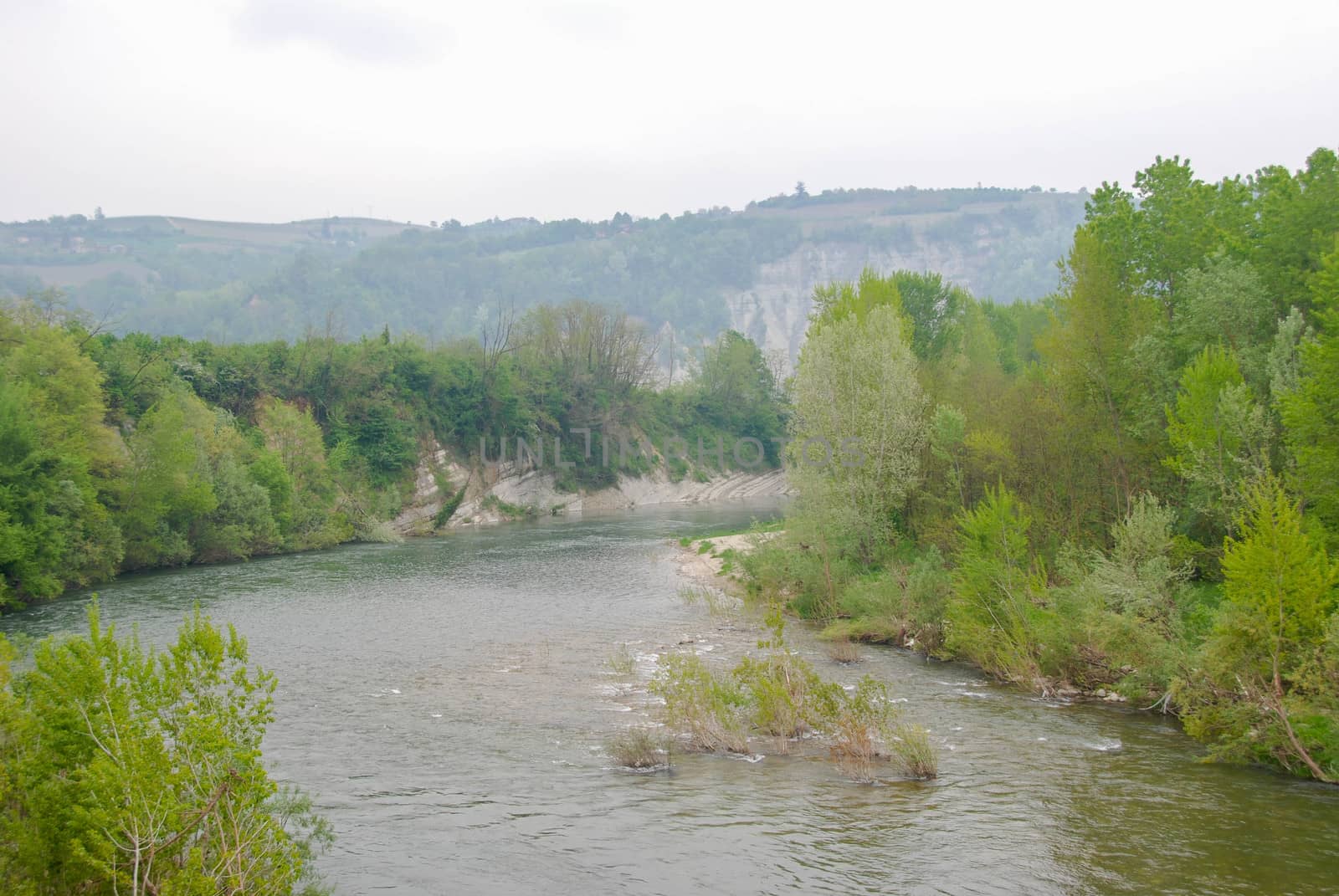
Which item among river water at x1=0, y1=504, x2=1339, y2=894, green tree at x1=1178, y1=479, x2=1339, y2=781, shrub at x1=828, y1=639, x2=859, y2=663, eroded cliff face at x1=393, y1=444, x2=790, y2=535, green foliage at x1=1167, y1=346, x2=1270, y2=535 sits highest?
green foliage at x1=1167, y1=346, x2=1270, y2=535

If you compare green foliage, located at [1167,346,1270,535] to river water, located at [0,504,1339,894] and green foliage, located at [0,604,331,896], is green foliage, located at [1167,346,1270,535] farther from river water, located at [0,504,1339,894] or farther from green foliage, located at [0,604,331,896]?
green foliage, located at [0,604,331,896]

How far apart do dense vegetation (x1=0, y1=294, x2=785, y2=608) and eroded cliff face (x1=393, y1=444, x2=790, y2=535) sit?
4.66 feet

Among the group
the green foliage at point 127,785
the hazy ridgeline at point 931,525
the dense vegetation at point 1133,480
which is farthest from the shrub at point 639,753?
the dense vegetation at point 1133,480

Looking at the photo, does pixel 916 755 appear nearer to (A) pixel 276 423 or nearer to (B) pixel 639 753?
(B) pixel 639 753

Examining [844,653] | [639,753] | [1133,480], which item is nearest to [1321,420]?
[1133,480]

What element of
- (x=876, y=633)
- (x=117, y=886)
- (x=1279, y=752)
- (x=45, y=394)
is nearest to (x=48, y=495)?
(x=45, y=394)

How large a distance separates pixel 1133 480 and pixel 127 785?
73.6ft

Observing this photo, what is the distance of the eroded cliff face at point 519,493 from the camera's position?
6588 cm

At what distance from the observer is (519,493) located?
7494cm

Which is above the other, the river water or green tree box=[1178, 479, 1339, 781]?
green tree box=[1178, 479, 1339, 781]

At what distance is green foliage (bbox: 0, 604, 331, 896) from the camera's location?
785 centimetres

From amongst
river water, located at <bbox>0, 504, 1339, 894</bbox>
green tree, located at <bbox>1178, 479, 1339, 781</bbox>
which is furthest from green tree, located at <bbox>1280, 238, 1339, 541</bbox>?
river water, located at <bbox>0, 504, 1339, 894</bbox>

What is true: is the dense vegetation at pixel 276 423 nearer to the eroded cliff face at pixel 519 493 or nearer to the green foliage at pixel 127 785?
the eroded cliff face at pixel 519 493

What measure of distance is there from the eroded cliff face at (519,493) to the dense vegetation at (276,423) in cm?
142
